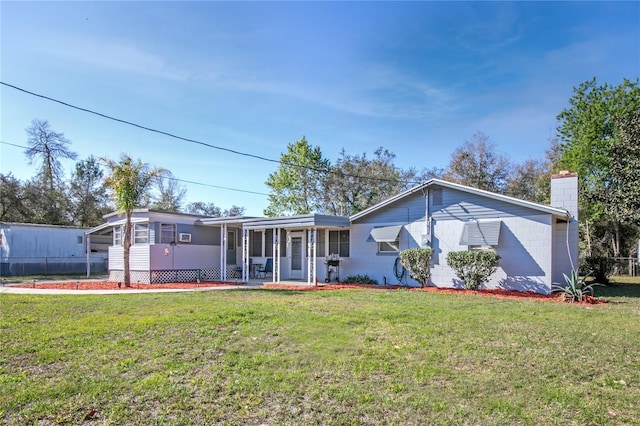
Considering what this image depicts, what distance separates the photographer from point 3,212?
107 ft

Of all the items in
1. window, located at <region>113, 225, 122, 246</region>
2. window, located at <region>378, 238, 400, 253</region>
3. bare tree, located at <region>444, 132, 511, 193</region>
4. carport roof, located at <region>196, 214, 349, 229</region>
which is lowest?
window, located at <region>378, 238, 400, 253</region>

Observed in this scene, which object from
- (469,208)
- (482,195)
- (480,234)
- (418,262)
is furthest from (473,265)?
(482,195)

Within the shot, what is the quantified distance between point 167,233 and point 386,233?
31.9 ft

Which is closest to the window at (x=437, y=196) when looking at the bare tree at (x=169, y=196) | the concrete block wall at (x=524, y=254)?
the concrete block wall at (x=524, y=254)

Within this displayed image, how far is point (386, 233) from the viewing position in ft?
51.6

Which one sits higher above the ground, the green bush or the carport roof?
the carport roof

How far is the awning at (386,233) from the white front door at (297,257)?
396 centimetres

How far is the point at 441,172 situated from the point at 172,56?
80.0 feet

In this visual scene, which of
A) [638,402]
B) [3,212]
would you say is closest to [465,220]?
[638,402]

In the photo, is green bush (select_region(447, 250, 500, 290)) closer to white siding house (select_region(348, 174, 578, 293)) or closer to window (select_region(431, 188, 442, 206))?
white siding house (select_region(348, 174, 578, 293))

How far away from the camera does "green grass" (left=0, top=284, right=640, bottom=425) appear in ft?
13.0

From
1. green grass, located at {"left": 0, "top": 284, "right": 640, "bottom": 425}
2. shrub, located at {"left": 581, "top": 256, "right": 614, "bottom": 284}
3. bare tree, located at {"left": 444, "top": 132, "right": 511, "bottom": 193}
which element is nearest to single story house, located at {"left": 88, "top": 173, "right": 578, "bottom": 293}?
shrub, located at {"left": 581, "top": 256, "right": 614, "bottom": 284}

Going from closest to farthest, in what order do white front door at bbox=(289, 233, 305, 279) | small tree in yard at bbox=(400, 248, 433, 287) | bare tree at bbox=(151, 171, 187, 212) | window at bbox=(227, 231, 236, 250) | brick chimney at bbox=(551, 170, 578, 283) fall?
brick chimney at bbox=(551, 170, 578, 283) < small tree in yard at bbox=(400, 248, 433, 287) < white front door at bbox=(289, 233, 305, 279) < window at bbox=(227, 231, 236, 250) < bare tree at bbox=(151, 171, 187, 212)

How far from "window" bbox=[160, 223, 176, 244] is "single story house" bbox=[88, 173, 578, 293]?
5 cm
